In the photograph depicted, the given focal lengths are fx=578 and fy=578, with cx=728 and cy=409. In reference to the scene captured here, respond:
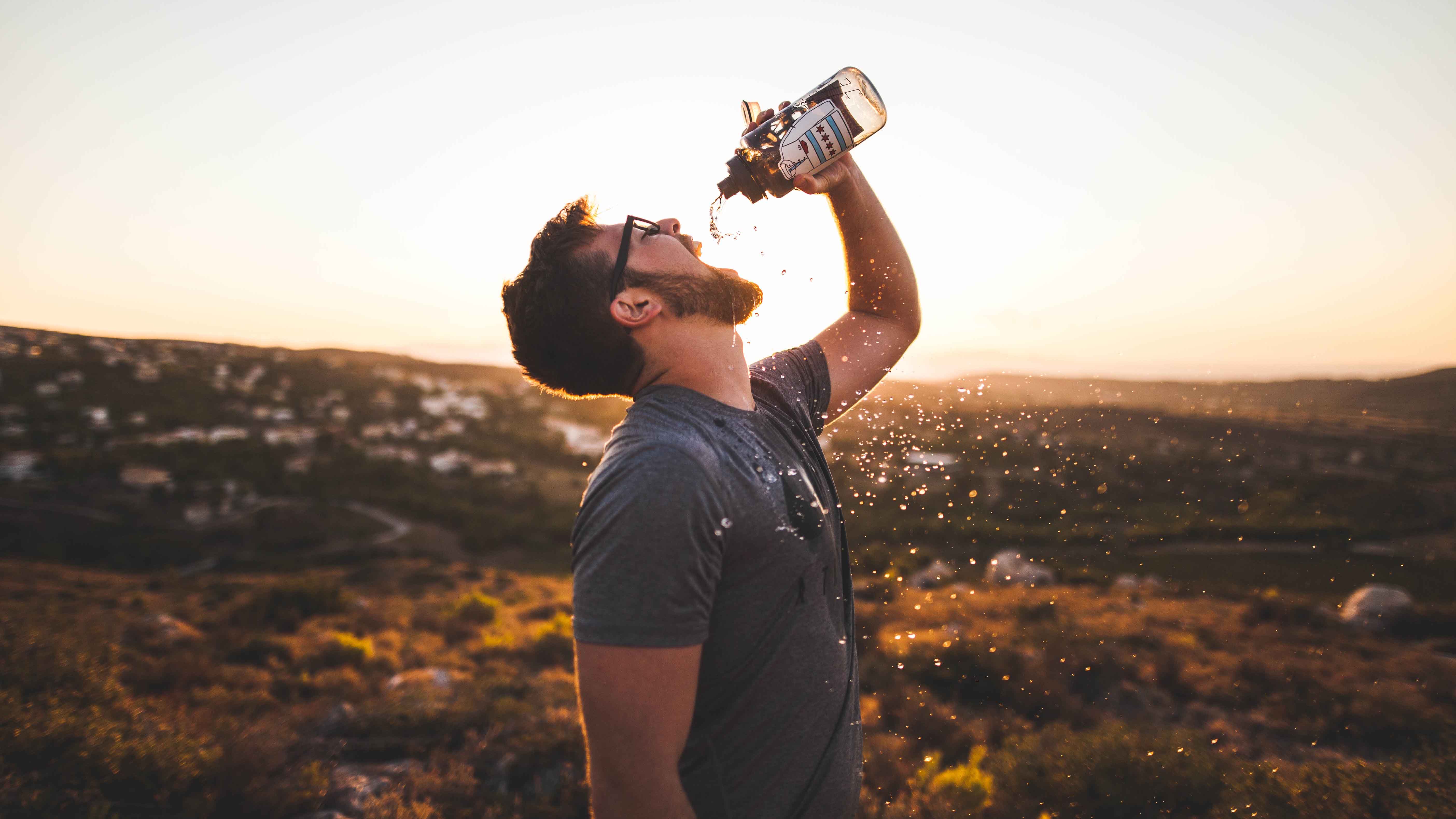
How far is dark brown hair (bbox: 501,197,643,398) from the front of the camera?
1.90 metres

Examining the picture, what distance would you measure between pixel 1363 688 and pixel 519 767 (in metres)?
10.8

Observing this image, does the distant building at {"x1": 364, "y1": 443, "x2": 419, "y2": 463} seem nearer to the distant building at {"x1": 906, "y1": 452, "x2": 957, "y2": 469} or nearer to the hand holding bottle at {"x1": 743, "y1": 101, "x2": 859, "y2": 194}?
the distant building at {"x1": 906, "y1": 452, "x2": 957, "y2": 469}

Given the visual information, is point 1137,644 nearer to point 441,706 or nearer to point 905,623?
point 905,623

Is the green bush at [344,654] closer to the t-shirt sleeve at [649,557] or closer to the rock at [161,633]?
the rock at [161,633]

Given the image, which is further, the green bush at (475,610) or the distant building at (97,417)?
the distant building at (97,417)

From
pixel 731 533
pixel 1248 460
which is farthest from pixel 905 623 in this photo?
pixel 1248 460

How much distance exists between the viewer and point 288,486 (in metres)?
35.8

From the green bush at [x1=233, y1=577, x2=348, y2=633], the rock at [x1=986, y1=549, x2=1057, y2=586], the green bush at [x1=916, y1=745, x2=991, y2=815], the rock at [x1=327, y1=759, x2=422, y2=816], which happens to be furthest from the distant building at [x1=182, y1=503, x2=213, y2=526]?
the green bush at [x1=916, y1=745, x2=991, y2=815]

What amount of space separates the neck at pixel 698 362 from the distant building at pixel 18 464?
4995cm

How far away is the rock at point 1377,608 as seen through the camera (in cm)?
1200

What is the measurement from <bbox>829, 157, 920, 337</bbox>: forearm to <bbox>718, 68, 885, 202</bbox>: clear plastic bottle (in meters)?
0.12

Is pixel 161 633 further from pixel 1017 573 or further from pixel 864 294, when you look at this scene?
pixel 1017 573

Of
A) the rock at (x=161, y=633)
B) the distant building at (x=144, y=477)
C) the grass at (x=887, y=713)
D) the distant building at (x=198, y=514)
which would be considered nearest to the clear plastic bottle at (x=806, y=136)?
the grass at (x=887, y=713)

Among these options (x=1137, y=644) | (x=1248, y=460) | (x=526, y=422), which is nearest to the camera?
(x=1137, y=644)
